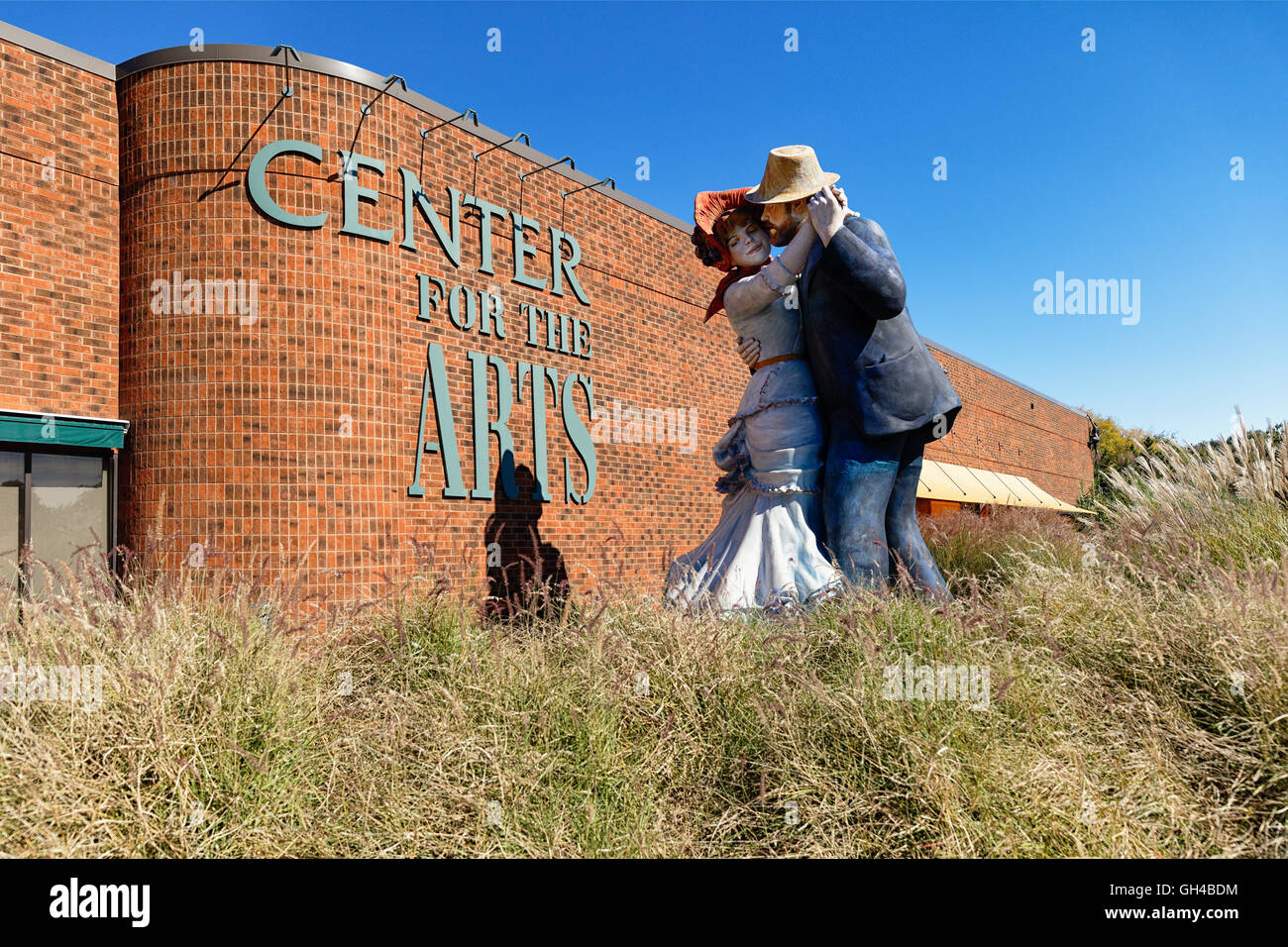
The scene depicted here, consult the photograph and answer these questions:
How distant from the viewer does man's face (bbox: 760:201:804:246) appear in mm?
5352

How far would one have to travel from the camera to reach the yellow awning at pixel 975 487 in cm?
1958

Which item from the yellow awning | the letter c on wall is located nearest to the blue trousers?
the letter c on wall

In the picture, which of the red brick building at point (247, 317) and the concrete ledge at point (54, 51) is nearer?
the concrete ledge at point (54, 51)

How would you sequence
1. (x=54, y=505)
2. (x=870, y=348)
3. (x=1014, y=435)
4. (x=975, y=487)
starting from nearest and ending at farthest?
(x=870, y=348), (x=54, y=505), (x=975, y=487), (x=1014, y=435)

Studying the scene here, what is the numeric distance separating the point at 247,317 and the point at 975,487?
1942 cm

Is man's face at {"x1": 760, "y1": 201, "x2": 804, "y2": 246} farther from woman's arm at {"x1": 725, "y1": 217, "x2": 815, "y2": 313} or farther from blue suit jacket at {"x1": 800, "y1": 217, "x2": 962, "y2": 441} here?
blue suit jacket at {"x1": 800, "y1": 217, "x2": 962, "y2": 441}

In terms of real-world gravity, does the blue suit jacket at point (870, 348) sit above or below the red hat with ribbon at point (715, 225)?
below

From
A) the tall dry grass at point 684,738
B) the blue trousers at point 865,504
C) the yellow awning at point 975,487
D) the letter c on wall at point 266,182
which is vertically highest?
the letter c on wall at point 266,182

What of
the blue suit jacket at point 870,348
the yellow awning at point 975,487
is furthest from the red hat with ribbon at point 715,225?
the yellow awning at point 975,487

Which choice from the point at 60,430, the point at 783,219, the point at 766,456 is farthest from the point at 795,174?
the point at 60,430

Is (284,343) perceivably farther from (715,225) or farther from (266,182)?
(715,225)

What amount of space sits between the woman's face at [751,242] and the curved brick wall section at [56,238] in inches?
237

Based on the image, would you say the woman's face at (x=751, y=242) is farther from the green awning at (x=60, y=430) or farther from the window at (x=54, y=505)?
the green awning at (x=60, y=430)

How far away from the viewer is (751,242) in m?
5.78
